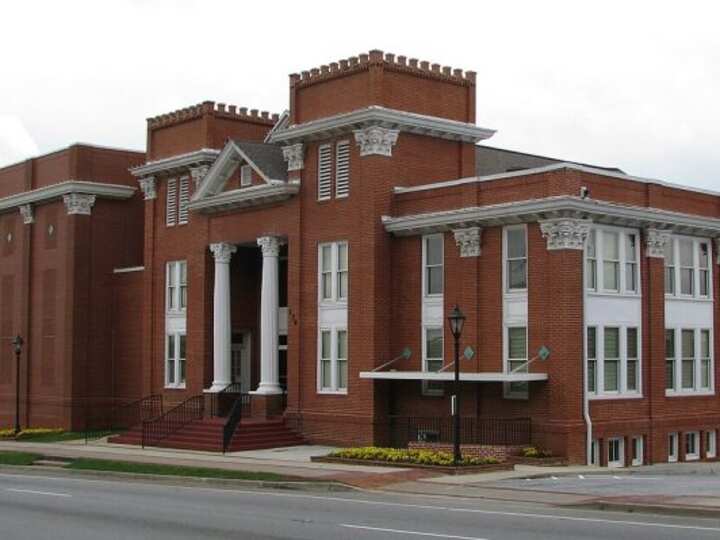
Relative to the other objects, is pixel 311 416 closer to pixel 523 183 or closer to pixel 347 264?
pixel 347 264

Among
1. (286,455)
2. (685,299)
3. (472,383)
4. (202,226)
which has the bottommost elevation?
(286,455)

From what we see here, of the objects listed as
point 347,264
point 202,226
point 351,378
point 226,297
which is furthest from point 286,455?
point 202,226

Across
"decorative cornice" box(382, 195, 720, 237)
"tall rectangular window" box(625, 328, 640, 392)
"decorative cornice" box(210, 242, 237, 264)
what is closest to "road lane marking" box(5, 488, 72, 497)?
"decorative cornice" box(382, 195, 720, 237)

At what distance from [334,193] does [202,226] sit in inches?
308

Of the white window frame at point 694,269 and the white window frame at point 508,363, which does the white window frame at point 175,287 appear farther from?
the white window frame at point 694,269

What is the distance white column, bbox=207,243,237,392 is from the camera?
43938mm

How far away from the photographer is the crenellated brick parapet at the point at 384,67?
38.6 meters

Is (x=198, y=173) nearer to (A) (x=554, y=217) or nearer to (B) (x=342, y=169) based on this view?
(B) (x=342, y=169)

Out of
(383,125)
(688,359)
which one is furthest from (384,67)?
(688,359)

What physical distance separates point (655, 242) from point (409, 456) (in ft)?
36.5

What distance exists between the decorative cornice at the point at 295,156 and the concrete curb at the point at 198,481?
12811 mm

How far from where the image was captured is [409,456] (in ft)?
102

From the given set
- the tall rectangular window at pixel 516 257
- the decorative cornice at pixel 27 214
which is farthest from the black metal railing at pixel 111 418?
the tall rectangular window at pixel 516 257

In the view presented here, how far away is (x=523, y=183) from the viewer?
34.6 meters
